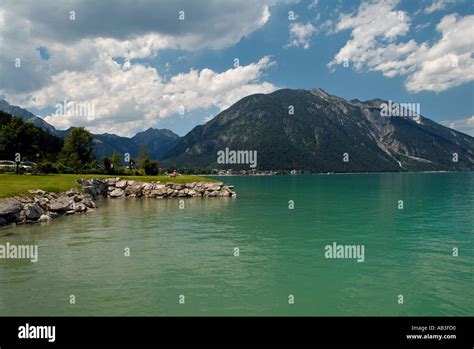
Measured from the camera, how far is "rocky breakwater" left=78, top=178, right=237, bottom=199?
84.8m

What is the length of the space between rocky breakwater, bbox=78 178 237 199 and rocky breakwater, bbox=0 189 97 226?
2722cm

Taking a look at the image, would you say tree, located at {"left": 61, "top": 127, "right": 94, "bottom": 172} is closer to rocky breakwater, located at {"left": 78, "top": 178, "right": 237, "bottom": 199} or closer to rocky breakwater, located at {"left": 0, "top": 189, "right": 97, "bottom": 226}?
rocky breakwater, located at {"left": 78, "top": 178, "right": 237, "bottom": 199}

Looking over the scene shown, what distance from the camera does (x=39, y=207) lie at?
146 ft

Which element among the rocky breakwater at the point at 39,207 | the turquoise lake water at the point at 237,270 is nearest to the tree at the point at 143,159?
the rocky breakwater at the point at 39,207

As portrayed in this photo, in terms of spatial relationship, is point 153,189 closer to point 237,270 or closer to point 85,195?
point 85,195

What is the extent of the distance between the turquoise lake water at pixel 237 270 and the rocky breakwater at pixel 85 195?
11.4 feet

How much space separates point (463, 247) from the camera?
29.2 metres

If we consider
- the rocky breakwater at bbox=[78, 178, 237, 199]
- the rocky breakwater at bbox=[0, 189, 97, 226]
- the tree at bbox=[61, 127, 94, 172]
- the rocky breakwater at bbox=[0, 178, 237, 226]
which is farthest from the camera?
the tree at bbox=[61, 127, 94, 172]

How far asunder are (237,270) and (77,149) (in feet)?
360

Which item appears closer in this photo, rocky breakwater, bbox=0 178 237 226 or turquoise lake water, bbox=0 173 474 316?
turquoise lake water, bbox=0 173 474 316

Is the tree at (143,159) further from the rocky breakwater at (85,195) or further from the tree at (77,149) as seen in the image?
the rocky breakwater at (85,195)

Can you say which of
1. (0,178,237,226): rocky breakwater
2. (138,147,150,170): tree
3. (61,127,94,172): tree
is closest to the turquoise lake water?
(0,178,237,226): rocky breakwater

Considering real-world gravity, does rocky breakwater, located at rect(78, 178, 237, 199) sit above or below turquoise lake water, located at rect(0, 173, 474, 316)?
above
